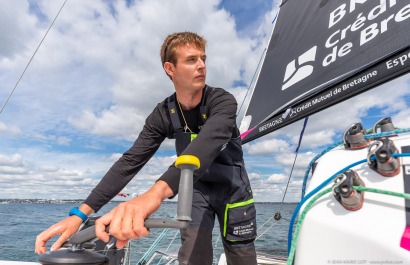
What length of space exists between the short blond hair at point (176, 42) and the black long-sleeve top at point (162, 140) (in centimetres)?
28

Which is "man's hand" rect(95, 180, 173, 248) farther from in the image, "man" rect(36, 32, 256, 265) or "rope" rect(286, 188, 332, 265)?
"man" rect(36, 32, 256, 265)

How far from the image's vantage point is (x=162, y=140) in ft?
6.94

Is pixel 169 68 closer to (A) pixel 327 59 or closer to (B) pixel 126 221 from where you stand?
(B) pixel 126 221

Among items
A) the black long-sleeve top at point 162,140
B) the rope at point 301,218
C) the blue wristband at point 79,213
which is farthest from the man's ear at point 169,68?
the rope at point 301,218

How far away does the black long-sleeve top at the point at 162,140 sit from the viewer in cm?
120

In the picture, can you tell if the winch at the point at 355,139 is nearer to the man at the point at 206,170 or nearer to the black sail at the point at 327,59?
the man at the point at 206,170

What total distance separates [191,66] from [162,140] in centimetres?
56

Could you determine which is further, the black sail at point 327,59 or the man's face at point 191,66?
the black sail at point 327,59

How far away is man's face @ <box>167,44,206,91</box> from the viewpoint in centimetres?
181

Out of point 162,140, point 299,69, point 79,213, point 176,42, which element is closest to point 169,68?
point 176,42

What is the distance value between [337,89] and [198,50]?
3.64 ft

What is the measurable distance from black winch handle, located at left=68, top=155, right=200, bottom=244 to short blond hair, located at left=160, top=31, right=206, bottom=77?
3.75 feet

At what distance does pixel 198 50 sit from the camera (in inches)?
72.2

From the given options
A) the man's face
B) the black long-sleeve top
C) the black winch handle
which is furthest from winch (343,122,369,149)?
the man's face
